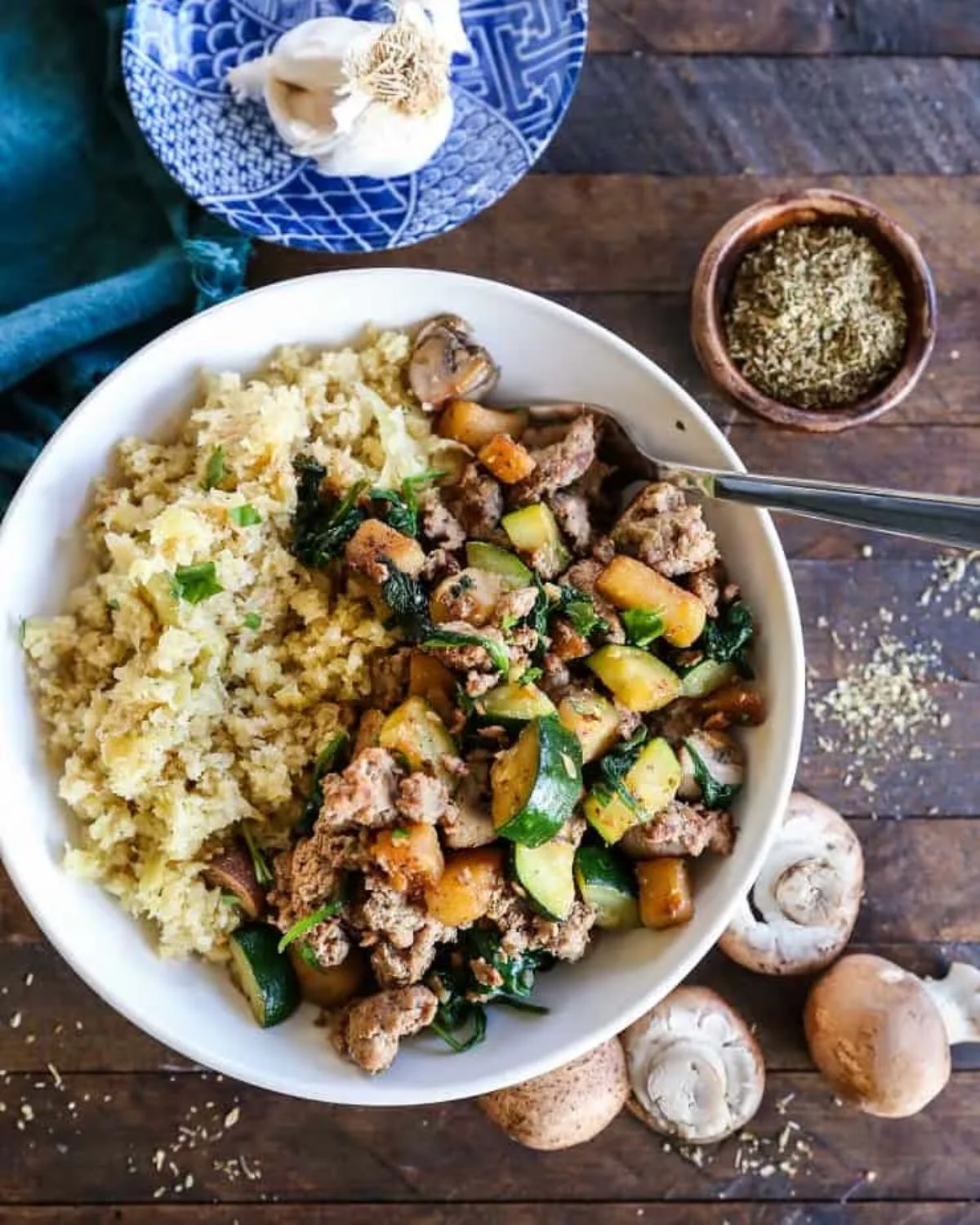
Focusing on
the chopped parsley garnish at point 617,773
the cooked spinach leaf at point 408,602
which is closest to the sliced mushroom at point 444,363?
the cooked spinach leaf at point 408,602

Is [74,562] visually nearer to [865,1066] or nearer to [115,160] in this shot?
[115,160]

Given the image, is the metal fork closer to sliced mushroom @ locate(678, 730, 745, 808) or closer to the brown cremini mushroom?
sliced mushroom @ locate(678, 730, 745, 808)

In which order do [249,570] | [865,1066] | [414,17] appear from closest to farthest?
[249,570] → [414,17] → [865,1066]

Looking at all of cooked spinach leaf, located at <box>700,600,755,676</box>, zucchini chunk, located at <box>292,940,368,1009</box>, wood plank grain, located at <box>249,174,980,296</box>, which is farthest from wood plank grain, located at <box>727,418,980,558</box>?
zucchini chunk, located at <box>292,940,368,1009</box>

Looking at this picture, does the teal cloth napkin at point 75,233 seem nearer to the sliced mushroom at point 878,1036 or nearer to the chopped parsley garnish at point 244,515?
the chopped parsley garnish at point 244,515

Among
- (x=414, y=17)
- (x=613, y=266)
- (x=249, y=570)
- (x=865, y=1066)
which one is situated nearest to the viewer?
(x=249, y=570)

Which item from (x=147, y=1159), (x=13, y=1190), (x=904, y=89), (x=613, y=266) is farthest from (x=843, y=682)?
(x=13, y=1190)

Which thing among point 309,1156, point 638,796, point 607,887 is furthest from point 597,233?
point 309,1156
